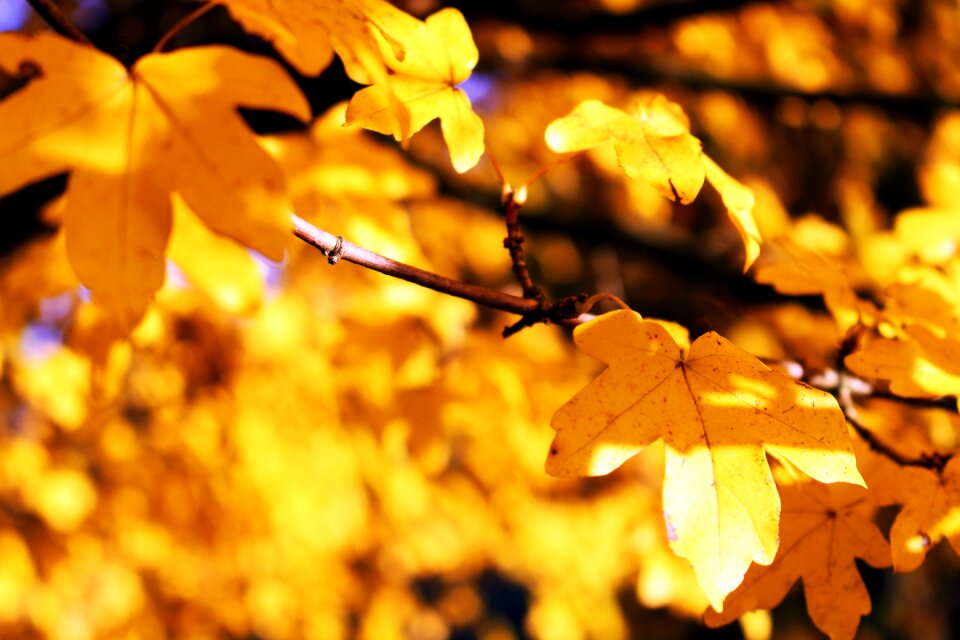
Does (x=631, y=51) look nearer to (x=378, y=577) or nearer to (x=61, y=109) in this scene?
(x=61, y=109)

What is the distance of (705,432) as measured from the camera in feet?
2.04

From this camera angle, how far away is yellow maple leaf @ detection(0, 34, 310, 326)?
655mm

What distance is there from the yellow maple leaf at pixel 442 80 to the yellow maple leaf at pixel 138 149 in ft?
0.45

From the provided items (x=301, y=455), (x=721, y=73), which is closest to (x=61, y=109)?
(x=721, y=73)

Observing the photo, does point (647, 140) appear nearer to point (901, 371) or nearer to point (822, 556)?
point (901, 371)

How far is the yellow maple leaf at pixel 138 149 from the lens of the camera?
2.15ft

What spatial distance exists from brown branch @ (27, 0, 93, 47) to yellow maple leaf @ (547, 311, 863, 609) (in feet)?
1.92

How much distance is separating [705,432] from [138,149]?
674 mm

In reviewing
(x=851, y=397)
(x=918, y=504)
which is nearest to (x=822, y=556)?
(x=918, y=504)

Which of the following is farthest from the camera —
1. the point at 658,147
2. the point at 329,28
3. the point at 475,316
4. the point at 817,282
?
the point at 475,316

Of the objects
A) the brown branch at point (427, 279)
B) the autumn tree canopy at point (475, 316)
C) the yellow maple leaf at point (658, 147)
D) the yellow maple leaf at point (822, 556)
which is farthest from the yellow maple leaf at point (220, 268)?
the yellow maple leaf at point (822, 556)

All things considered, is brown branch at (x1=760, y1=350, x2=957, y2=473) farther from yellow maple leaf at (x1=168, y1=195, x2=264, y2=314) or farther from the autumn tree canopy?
yellow maple leaf at (x1=168, y1=195, x2=264, y2=314)

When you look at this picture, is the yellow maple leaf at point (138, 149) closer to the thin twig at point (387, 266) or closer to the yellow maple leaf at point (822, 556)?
the thin twig at point (387, 266)

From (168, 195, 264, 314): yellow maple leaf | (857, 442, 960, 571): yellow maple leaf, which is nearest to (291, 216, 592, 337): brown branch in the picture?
(168, 195, 264, 314): yellow maple leaf
